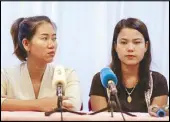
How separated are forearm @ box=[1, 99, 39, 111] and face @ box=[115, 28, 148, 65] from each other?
1.72 feet

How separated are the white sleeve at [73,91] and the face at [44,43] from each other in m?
0.14

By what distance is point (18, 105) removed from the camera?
1.42 m

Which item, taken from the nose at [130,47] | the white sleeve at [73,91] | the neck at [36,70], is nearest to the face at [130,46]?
the nose at [130,47]

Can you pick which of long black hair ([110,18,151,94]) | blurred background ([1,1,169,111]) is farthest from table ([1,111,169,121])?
blurred background ([1,1,169,111])

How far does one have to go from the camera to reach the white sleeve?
149 cm

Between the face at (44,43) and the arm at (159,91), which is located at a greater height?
the face at (44,43)

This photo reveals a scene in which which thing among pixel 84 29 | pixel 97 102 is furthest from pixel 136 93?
pixel 84 29

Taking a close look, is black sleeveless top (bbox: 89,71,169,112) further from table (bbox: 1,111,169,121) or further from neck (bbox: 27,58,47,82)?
table (bbox: 1,111,169,121)

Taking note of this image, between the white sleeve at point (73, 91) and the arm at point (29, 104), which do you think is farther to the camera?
the white sleeve at point (73, 91)

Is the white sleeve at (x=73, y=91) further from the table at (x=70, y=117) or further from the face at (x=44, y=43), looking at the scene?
the table at (x=70, y=117)

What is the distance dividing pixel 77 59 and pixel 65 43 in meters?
0.14

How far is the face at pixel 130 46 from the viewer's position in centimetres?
165

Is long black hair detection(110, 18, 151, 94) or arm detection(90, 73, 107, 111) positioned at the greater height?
long black hair detection(110, 18, 151, 94)

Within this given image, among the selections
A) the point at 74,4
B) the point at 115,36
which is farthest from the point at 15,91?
the point at 74,4
